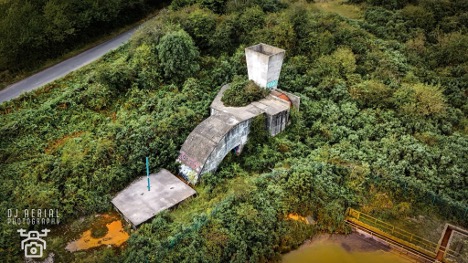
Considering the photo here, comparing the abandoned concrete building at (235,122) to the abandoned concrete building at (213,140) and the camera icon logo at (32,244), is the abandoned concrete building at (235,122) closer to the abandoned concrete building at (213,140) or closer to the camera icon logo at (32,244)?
the abandoned concrete building at (213,140)

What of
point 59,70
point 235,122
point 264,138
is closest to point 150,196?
point 235,122

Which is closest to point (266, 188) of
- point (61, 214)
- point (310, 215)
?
point (310, 215)

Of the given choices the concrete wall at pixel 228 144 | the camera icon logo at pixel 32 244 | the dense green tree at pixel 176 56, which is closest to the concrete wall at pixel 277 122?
the concrete wall at pixel 228 144

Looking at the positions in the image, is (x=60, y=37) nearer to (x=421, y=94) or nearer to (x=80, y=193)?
(x=80, y=193)

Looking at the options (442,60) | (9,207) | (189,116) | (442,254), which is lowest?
(442,254)

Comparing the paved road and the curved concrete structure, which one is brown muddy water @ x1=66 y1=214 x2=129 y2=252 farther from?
the paved road

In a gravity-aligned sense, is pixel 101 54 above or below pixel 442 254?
above

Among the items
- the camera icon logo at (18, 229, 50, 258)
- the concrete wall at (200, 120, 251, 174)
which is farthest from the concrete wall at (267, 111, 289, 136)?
the camera icon logo at (18, 229, 50, 258)
